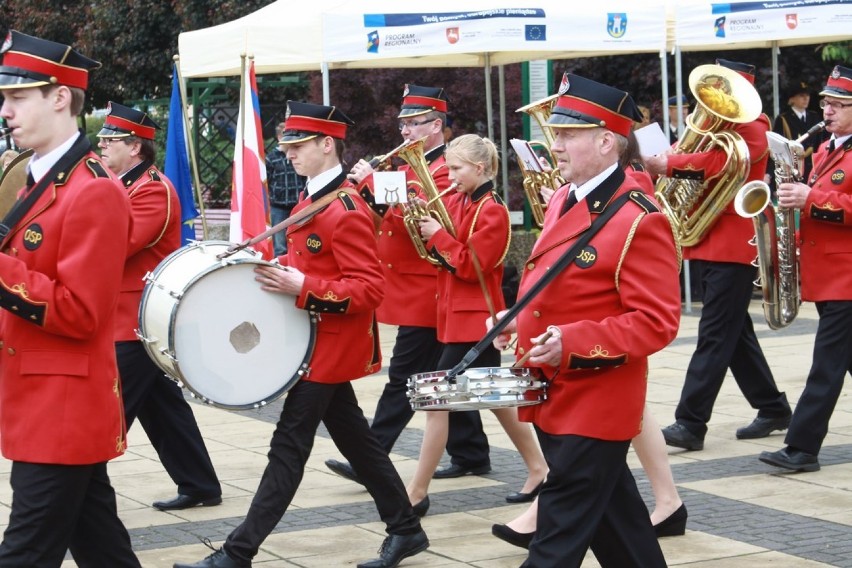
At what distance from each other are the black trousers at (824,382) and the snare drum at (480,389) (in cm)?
328

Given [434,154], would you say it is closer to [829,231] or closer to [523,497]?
[523,497]

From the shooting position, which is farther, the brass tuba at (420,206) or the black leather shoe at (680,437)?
the black leather shoe at (680,437)

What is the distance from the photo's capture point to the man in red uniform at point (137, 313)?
6.70 meters

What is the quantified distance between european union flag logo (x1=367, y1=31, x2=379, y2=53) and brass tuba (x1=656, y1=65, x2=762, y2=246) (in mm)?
4538

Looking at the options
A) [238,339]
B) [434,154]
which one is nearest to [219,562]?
[238,339]

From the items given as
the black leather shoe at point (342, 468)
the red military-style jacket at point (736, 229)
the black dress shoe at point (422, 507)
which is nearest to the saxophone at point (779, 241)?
the red military-style jacket at point (736, 229)

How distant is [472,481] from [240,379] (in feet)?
7.50

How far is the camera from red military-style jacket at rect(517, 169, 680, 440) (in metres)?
4.38

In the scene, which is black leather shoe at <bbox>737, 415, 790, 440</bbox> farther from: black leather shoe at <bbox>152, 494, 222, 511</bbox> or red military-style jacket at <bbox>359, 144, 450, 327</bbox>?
black leather shoe at <bbox>152, 494, 222, 511</bbox>

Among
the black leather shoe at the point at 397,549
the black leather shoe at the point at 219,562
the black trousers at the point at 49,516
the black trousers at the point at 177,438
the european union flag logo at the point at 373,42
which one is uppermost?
the european union flag logo at the point at 373,42

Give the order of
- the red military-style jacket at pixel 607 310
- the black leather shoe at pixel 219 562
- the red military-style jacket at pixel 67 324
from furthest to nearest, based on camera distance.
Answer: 1. the black leather shoe at pixel 219 562
2. the red military-style jacket at pixel 607 310
3. the red military-style jacket at pixel 67 324

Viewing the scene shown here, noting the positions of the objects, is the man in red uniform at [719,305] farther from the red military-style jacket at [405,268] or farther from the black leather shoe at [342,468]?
the black leather shoe at [342,468]

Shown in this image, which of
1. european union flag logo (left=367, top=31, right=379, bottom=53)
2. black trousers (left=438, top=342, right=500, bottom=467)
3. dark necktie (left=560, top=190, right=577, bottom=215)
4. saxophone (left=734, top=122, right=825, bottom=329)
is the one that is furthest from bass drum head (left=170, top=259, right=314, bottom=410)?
european union flag logo (left=367, top=31, right=379, bottom=53)

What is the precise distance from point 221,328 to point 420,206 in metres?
1.68
